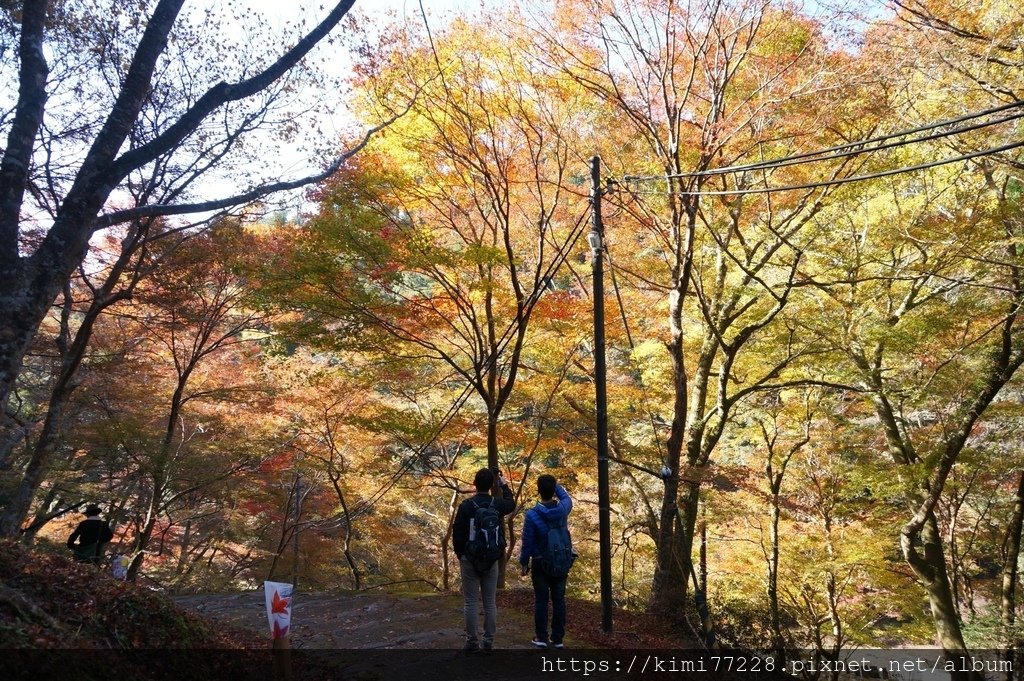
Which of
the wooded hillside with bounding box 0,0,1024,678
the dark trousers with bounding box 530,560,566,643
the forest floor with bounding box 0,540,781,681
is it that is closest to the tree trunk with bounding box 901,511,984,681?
the wooded hillside with bounding box 0,0,1024,678

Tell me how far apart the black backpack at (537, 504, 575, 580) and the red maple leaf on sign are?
99.7 inches

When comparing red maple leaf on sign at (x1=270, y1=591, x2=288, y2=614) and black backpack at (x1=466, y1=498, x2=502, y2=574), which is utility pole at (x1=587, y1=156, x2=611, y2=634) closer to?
black backpack at (x1=466, y1=498, x2=502, y2=574)

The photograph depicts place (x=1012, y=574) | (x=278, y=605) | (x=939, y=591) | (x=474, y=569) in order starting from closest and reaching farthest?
1. (x=278, y=605)
2. (x=474, y=569)
3. (x=939, y=591)
4. (x=1012, y=574)

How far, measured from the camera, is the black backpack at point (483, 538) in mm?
5254

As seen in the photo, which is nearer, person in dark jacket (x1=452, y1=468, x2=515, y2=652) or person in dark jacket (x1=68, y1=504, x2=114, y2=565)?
person in dark jacket (x1=452, y1=468, x2=515, y2=652)

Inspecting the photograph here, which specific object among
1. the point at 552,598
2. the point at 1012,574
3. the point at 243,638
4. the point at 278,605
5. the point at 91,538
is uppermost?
the point at 91,538

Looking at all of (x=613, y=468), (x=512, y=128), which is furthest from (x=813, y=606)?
(x=512, y=128)

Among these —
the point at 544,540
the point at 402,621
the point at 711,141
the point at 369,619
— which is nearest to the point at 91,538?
the point at 369,619

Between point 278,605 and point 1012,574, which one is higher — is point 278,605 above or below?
above

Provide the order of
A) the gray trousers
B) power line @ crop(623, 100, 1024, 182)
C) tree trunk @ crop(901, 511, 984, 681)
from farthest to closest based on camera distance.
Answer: tree trunk @ crop(901, 511, 984, 681) → the gray trousers → power line @ crop(623, 100, 1024, 182)

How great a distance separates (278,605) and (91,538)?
6715 millimetres

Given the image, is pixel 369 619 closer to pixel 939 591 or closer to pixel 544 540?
pixel 544 540

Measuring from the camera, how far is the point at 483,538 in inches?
207

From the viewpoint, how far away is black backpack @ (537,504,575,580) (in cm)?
548
